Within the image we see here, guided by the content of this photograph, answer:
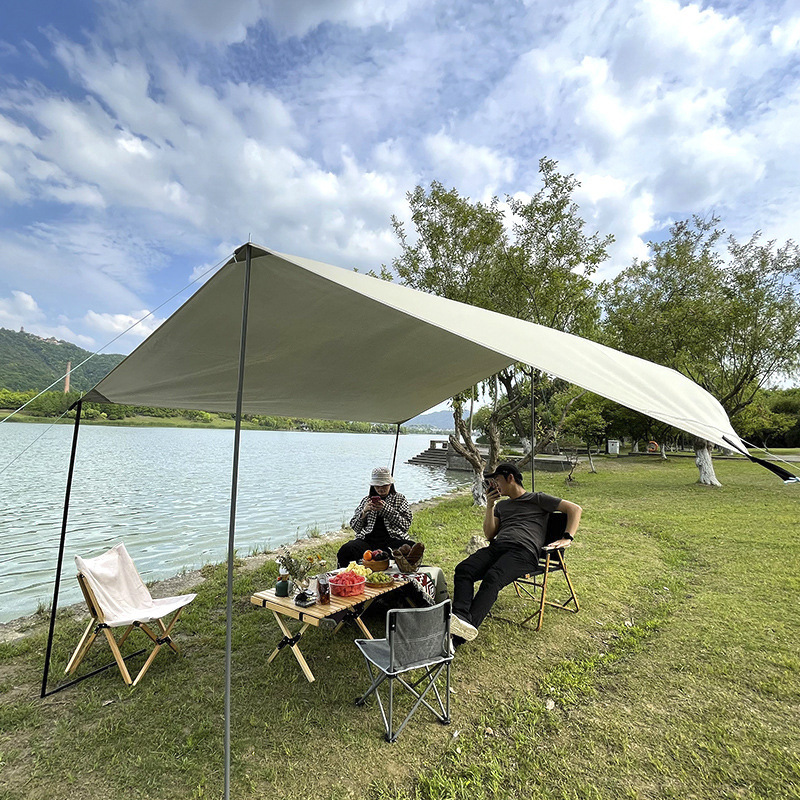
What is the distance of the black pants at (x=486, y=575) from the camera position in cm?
287

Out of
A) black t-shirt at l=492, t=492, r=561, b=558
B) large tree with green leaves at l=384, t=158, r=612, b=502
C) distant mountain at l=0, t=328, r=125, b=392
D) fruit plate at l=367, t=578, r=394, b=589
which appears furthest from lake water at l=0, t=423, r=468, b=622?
distant mountain at l=0, t=328, r=125, b=392

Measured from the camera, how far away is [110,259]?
771 centimetres

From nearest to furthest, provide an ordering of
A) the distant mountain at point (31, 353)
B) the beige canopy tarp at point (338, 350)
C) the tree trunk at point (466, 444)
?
the beige canopy tarp at point (338, 350) < the tree trunk at point (466, 444) < the distant mountain at point (31, 353)

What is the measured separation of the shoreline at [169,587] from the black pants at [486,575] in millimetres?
2993

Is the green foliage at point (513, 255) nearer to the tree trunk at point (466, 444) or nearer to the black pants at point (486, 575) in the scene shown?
the tree trunk at point (466, 444)

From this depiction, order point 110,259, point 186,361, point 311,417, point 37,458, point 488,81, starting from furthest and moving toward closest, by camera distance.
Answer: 1. point 37,458
2. point 110,259
3. point 311,417
4. point 488,81
5. point 186,361

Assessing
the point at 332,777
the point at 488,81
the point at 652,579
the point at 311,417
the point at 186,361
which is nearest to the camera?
the point at 332,777

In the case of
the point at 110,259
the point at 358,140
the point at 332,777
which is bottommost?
the point at 332,777

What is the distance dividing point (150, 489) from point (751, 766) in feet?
49.2

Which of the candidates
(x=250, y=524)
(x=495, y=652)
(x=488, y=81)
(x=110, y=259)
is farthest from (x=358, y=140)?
(x=250, y=524)

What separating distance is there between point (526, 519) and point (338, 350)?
2045mm

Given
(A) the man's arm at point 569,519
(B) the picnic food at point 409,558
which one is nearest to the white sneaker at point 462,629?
(B) the picnic food at point 409,558

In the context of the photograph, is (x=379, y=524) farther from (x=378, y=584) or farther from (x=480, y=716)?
(x=480, y=716)

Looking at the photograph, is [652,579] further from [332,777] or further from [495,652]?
[332,777]
